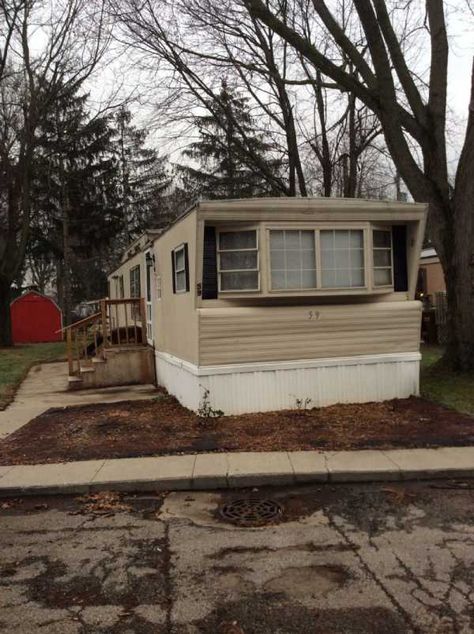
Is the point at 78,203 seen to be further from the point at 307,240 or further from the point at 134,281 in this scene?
the point at 307,240

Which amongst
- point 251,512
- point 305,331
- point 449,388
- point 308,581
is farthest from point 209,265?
point 308,581

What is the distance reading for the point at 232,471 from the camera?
5.78 metres

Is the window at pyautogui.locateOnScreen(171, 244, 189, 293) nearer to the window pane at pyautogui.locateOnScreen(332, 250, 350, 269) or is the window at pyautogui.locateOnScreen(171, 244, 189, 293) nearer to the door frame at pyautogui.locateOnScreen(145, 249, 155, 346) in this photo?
the window pane at pyautogui.locateOnScreen(332, 250, 350, 269)

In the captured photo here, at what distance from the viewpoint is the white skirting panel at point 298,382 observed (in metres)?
8.31

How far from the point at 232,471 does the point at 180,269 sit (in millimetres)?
4226

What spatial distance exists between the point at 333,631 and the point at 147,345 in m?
10.2

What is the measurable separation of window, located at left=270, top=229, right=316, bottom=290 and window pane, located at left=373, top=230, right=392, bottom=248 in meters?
1.11

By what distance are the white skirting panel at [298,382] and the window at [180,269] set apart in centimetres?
117

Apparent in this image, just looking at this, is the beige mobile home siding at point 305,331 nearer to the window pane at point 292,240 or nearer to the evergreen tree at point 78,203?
the window pane at point 292,240

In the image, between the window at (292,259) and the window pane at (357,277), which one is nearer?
the window at (292,259)

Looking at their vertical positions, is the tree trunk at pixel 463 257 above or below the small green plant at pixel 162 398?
above

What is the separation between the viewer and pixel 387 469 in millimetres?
5676

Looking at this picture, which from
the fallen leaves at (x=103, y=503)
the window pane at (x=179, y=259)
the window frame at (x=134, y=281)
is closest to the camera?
the fallen leaves at (x=103, y=503)

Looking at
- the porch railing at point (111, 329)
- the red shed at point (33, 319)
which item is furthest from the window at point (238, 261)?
the red shed at point (33, 319)
